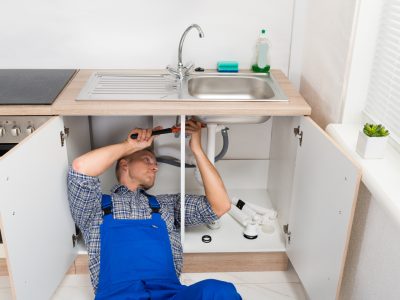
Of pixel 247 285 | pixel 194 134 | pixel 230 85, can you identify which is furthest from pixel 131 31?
pixel 247 285

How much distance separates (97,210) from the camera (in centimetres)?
180

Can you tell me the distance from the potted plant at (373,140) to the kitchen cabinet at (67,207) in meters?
0.09

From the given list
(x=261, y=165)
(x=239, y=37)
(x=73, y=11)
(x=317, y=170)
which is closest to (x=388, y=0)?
(x=317, y=170)

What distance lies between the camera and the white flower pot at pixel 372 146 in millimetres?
1429

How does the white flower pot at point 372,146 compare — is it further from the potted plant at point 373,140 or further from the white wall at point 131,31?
the white wall at point 131,31

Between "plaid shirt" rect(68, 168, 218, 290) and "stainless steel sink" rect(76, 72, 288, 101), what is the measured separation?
0.35 meters

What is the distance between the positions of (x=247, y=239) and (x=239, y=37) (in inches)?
38.7

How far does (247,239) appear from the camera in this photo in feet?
7.00

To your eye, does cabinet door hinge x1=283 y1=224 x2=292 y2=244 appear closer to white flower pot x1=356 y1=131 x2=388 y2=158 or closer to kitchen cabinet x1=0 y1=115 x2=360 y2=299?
kitchen cabinet x1=0 y1=115 x2=360 y2=299

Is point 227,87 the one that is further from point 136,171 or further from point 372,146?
point 372,146

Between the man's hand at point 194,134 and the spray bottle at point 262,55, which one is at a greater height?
the spray bottle at point 262,55

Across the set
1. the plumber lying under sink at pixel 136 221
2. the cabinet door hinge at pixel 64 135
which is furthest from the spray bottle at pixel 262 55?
the cabinet door hinge at pixel 64 135

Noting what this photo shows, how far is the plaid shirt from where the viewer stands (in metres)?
1.74

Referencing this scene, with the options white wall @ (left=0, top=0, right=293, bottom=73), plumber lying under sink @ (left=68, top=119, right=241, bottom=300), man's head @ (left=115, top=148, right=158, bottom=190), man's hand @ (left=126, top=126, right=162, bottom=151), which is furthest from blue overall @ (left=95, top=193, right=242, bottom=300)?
white wall @ (left=0, top=0, right=293, bottom=73)
